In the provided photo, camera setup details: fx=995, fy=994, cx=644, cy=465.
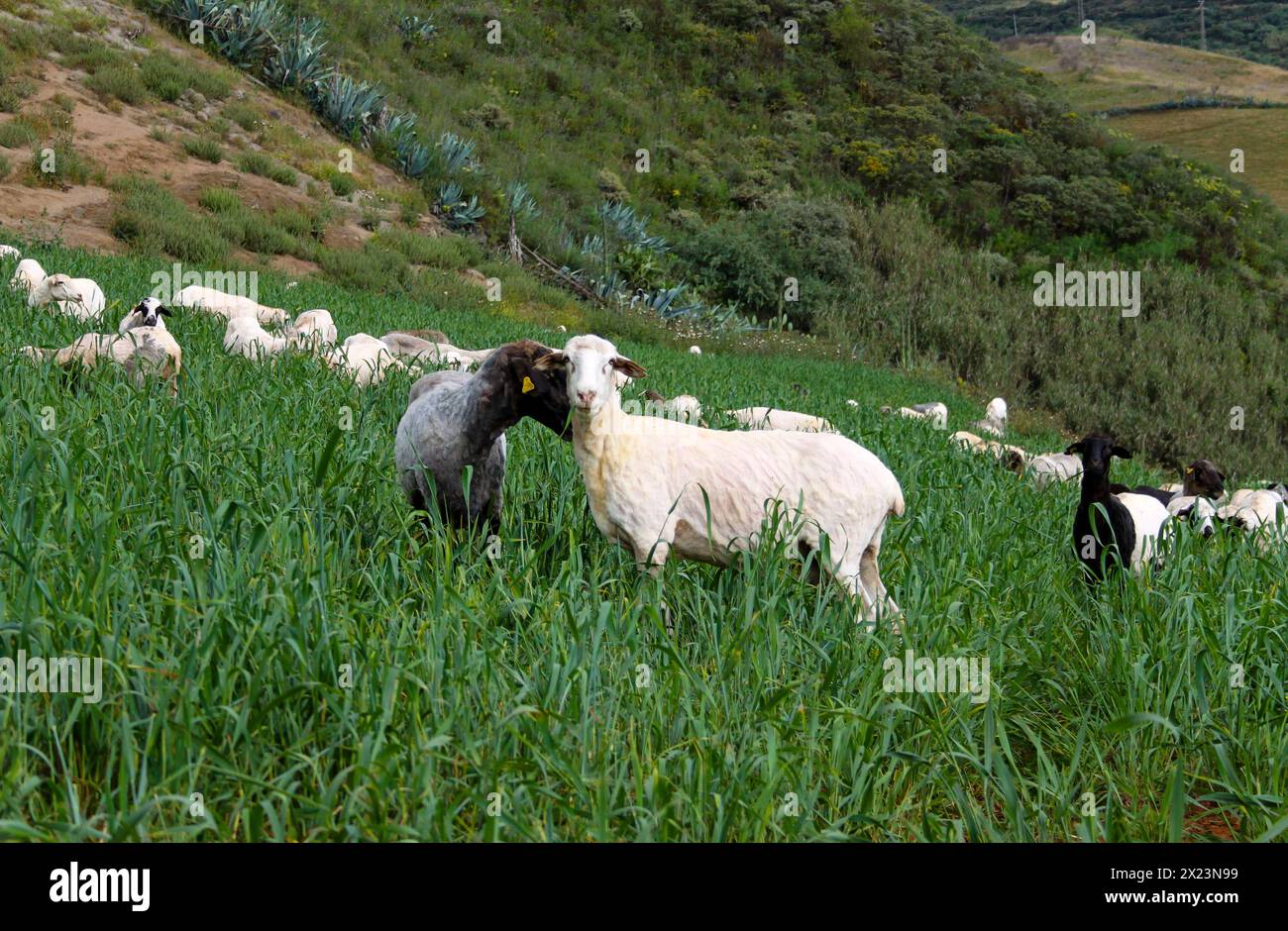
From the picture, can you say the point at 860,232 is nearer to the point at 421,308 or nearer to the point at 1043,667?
the point at 421,308

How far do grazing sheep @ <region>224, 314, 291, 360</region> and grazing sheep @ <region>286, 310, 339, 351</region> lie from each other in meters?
0.14

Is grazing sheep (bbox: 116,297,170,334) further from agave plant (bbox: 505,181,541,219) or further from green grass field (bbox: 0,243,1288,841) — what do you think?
→ agave plant (bbox: 505,181,541,219)

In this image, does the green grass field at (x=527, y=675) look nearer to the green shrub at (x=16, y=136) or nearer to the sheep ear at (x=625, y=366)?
the sheep ear at (x=625, y=366)

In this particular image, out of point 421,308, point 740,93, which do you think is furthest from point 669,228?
point 421,308

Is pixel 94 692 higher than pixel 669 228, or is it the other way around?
pixel 94 692

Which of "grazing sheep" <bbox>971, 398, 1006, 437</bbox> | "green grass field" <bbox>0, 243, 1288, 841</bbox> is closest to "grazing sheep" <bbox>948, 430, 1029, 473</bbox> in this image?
"green grass field" <bbox>0, 243, 1288, 841</bbox>

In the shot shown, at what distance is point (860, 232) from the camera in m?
27.6

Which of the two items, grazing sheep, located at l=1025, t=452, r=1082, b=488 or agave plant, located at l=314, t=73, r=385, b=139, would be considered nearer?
grazing sheep, located at l=1025, t=452, r=1082, b=488

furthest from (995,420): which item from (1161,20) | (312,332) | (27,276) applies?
(1161,20)

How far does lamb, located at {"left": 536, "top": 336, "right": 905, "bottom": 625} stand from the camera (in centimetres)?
369

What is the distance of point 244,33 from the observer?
20750 mm

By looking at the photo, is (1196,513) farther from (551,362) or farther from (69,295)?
(69,295)

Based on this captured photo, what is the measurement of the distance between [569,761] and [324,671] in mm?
635

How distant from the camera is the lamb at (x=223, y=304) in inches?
374
